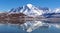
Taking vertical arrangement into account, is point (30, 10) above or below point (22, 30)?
above

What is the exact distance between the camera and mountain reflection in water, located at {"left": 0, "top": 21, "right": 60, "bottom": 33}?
1.75 meters

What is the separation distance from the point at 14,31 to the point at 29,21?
24cm

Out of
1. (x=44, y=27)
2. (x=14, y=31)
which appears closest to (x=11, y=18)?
(x=14, y=31)

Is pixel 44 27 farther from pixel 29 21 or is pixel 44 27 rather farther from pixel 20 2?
pixel 20 2

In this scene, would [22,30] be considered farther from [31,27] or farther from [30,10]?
[30,10]

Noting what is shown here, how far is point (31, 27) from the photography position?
1.78 metres

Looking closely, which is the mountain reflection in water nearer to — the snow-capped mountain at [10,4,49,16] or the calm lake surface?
the calm lake surface

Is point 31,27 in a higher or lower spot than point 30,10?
lower

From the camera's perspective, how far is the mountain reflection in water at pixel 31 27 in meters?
1.75

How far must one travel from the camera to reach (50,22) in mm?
1766

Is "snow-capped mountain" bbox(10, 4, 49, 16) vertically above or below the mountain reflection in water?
above

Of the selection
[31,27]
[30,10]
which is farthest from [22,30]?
[30,10]

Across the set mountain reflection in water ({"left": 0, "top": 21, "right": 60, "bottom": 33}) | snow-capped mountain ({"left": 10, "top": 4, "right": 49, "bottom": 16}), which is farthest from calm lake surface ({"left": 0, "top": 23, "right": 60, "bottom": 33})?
snow-capped mountain ({"left": 10, "top": 4, "right": 49, "bottom": 16})

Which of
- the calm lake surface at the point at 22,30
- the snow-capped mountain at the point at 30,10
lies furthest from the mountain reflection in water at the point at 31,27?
the snow-capped mountain at the point at 30,10
